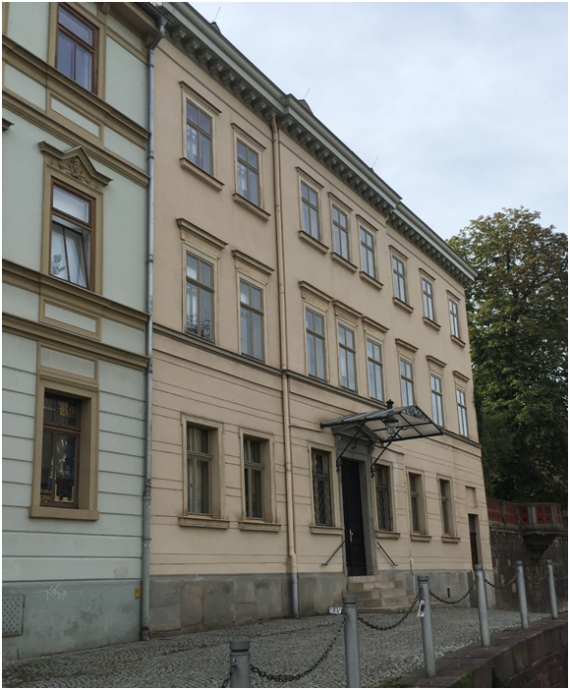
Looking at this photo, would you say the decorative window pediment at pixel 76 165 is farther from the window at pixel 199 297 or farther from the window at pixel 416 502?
the window at pixel 416 502

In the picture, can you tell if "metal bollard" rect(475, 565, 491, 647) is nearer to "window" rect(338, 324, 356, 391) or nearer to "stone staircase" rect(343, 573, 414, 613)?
"stone staircase" rect(343, 573, 414, 613)

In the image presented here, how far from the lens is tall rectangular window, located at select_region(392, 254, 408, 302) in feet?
86.7

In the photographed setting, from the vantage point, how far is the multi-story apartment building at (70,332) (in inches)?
466

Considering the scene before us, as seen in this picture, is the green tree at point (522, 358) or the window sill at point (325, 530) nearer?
the window sill at point (325, 530)

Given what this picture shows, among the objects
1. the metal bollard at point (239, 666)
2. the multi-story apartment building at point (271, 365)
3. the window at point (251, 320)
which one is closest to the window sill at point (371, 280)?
the multi-story apartment building at point (271, 365)

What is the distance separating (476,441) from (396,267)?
811cm

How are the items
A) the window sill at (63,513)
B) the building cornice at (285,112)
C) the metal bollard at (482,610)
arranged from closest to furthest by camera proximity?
the window sill at (63,513), the metal bollard at (482,610), the building cornice at (285,112)

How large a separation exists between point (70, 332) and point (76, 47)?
17.9 ft

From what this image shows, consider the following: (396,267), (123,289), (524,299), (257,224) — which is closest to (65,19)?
(123,289)

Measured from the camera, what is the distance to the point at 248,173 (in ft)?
64.3

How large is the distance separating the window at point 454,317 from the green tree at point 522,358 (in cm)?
537

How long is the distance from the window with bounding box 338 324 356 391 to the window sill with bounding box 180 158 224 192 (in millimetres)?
6001

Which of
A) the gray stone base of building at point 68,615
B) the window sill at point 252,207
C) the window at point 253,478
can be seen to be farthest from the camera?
the window sill at point 252,207

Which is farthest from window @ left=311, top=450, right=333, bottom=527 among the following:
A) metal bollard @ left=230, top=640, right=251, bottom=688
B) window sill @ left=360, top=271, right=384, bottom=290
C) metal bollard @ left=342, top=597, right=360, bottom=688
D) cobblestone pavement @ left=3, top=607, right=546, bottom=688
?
metal bollard @ left=230, top=640, right=251, bottom=688
